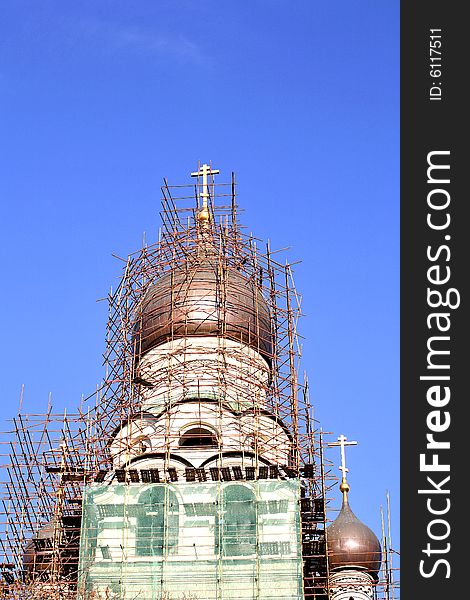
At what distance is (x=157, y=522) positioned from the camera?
2080cm

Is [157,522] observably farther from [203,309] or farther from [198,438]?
[203,309]

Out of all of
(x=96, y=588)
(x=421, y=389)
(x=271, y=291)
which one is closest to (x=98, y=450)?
(x=96, y=588)

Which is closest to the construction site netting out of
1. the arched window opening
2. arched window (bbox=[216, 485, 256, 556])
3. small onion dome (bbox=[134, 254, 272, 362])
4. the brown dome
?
arched window (bbox=[216, 485, 256, 556])

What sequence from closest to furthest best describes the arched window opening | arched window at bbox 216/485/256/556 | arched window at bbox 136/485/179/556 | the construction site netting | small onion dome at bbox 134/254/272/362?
1. the construction site netting
2. arched window at bbox 216/485/256/556
3. arched window at bbox 136/485/179/556
4. the arched window opening
5. small onion dome at bbox 134/254/272/362

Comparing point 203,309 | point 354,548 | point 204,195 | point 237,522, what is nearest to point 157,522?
point 237,522

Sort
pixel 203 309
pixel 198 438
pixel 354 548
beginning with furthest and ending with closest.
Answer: pixel 203 309
pixel 354 548
pixel 198 438

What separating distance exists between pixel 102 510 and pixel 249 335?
5561mm

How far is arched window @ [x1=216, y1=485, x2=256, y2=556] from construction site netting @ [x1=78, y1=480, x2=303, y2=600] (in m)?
0.02

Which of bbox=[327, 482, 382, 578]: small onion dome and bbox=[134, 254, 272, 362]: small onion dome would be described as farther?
bbox=[134, 254, 272, 362]: small onion dome

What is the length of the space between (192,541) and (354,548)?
15.6 ft

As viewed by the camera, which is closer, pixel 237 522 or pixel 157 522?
pixel 237 522

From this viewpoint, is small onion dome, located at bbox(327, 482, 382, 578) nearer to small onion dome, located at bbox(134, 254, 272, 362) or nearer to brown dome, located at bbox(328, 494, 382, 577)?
brown dome, located at bbox(328, 494, 382, 577)

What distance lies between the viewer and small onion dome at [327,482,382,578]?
23.8m

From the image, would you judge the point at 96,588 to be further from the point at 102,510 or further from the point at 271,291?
the point at 271,291
